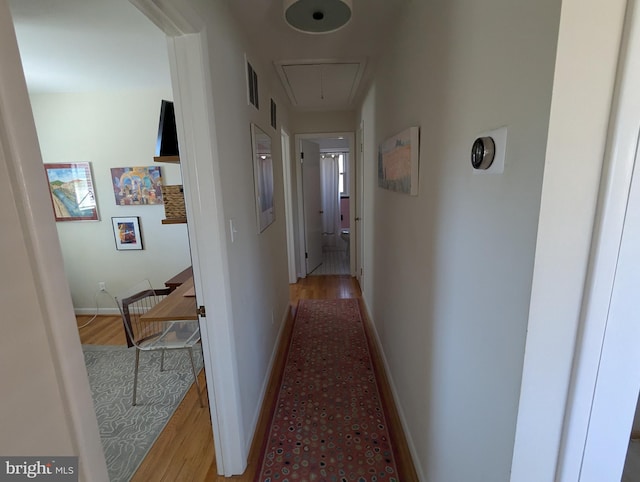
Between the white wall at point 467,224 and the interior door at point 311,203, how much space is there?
2704mm

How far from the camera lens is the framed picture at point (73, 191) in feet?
10.4

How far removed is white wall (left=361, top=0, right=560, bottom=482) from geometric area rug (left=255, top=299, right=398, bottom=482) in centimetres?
25

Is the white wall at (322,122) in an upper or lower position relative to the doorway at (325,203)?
upper

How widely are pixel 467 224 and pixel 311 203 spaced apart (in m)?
3.84

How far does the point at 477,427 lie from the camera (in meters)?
0.90

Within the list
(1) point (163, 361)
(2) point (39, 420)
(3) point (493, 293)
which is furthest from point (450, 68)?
(1) point (163, 361)

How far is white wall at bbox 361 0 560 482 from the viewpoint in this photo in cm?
65

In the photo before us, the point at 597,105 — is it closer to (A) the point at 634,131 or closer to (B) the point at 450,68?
(A) the point at 634,131

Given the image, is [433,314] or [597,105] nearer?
[597,105]

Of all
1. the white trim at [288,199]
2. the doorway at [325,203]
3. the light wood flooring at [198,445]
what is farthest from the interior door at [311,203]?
the light wood flooring at [198,445]

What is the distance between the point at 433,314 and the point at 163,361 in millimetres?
2262

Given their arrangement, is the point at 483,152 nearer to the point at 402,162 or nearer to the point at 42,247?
the point at 402,162

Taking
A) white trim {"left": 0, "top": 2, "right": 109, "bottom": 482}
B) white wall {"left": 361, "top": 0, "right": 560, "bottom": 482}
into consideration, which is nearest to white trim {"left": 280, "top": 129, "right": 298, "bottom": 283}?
white wall {"left": 361, "top": 0, "right": 560, "bottom": 482}

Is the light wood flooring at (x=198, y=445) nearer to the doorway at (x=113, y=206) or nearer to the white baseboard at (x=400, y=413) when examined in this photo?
the white baseboard at (x=400, y=413)
